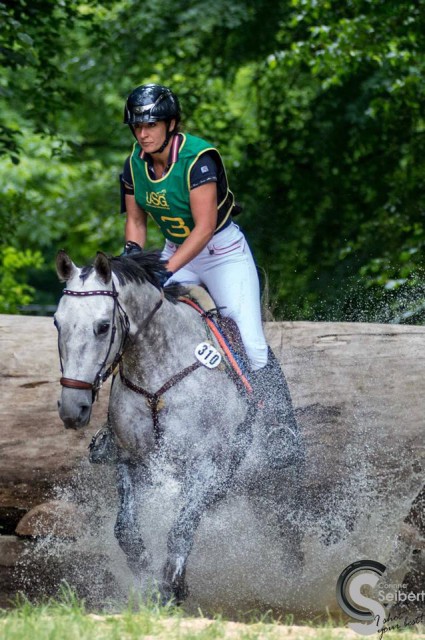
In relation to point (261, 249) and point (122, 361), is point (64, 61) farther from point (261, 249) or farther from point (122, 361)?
point (122, 361)

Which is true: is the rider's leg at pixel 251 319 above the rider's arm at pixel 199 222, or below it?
below

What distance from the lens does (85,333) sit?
512 cm

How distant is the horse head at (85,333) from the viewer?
505 cm

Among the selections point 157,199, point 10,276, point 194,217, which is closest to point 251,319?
point 194,217

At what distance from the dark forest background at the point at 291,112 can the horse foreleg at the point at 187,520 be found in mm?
6132

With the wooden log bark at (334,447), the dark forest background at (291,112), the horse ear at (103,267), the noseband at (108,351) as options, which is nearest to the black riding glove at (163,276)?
the noseband at (108,351)

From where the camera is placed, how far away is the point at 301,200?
49.2 feet

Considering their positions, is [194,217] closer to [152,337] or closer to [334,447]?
[152,337]

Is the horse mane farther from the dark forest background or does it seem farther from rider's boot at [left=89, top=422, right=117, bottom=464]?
the dark forest background

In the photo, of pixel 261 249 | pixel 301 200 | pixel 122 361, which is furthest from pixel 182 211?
pixel 301 200

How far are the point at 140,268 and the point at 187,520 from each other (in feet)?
4.83

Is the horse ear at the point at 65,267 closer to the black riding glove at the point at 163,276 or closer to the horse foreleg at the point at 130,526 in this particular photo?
the black riding glove at the point at 163,276

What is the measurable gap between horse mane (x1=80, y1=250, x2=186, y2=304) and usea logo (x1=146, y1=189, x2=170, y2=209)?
0.33 m

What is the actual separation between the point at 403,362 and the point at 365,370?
0.96 ft
